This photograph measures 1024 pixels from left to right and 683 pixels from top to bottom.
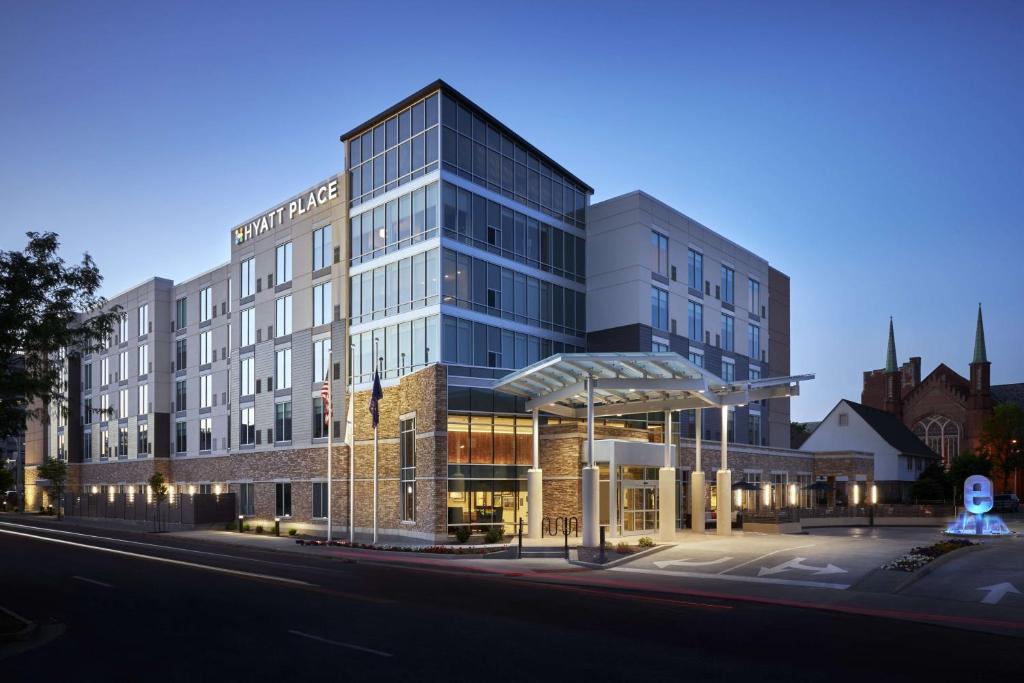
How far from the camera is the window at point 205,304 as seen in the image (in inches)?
2559

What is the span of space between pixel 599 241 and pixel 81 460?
57.8 metres

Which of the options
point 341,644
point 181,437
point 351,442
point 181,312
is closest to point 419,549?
point 351,442

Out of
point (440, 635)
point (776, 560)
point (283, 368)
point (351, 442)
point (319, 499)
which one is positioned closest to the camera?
point (440, 635)

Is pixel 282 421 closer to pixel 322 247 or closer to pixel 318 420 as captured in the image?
pixel 318 420

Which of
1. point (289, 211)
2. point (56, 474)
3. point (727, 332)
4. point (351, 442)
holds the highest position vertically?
point (289, 211)

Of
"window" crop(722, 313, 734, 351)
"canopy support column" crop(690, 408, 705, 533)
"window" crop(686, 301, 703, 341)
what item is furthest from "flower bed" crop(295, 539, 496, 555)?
"window" crop(722, 313, 734, 351)

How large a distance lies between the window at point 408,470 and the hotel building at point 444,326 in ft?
0.47

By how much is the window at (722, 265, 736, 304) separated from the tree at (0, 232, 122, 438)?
150 ft

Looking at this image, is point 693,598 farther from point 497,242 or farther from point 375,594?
point 497,242

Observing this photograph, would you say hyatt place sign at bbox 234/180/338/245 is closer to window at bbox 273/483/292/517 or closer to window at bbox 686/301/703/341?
window at bbox 273/483/292/517

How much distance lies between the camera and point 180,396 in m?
69.2

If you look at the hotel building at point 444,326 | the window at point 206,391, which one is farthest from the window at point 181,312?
the window at point 206,391

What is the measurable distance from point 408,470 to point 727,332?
2747 cm

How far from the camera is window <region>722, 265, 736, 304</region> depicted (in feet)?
195
